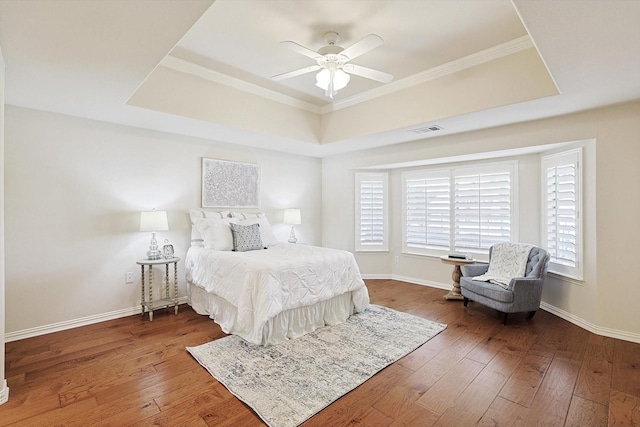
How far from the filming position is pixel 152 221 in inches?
145

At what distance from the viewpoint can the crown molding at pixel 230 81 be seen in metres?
3.32

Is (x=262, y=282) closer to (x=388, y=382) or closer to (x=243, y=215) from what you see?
(x=388, y=382)

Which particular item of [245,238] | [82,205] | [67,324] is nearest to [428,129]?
[245,238]

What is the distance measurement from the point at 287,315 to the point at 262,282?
19.4 inches

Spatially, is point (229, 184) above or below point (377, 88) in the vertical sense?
below

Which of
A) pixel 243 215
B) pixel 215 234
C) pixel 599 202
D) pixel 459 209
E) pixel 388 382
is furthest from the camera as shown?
pixel 459 209

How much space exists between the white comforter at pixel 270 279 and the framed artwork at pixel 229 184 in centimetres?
97

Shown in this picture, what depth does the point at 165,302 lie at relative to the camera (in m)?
3.80

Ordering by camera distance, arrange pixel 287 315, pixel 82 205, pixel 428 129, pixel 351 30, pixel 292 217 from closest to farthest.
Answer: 1. pixel 351 30
2. pixel 287 315
3. pixel 82 205
4. pixel 428 129
5. pixel 292 217

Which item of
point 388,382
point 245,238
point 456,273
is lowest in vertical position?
point 388,382

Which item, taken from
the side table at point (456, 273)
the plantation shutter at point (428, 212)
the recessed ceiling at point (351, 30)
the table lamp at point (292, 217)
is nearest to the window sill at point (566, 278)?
the side table at point (456, 273)

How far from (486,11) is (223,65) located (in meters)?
2.59

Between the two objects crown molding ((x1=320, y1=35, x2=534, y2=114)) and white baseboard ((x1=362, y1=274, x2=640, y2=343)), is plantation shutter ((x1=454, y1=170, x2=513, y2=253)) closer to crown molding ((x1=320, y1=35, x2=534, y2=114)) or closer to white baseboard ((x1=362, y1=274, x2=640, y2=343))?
white baseboard ((x1=362, y1=274, x2=640, y2=343))

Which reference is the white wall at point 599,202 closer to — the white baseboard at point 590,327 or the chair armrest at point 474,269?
the white baseboard at point 590,327
